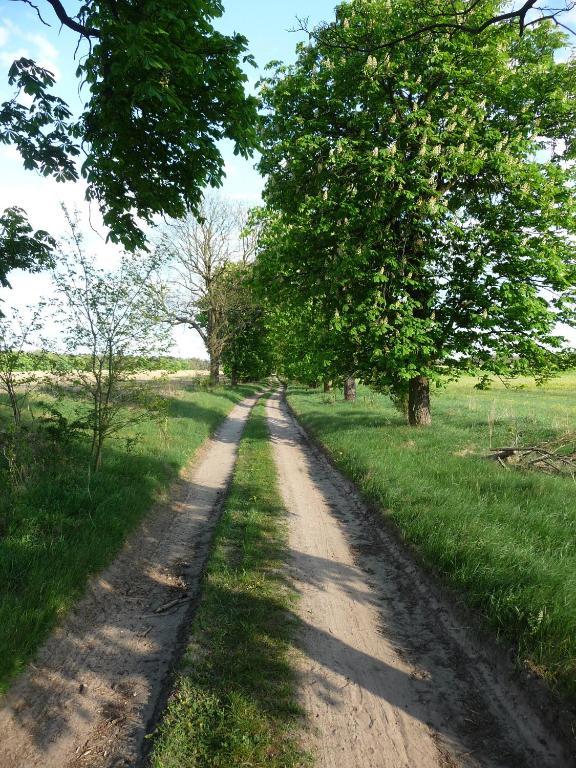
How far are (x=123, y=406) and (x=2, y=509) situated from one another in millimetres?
3319

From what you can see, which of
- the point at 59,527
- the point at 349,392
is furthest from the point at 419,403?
the point at 349,392

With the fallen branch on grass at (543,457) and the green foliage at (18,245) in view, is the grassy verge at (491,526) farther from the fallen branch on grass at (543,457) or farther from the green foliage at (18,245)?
the green foliage at (18,245)

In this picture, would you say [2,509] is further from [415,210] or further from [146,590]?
[415,210]

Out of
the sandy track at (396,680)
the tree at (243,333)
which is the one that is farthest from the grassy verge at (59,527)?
the tree at (243,333)

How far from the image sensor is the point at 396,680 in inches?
161

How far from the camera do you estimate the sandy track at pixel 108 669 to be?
3.42m

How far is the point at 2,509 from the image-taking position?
6.52m

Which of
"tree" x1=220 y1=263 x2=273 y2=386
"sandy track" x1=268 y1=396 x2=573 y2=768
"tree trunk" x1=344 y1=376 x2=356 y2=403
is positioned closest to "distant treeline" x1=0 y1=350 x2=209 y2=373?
"sandy track" x1=268 y1=396 x2=573 y2=768

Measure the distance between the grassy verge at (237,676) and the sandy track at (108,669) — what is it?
0.35 meters

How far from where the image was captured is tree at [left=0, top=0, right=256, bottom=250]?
4543 mm

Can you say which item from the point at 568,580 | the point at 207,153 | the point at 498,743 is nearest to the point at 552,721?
the point at 498,743

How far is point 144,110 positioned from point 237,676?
6327 millimetres

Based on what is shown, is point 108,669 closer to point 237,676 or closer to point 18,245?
point 237,676

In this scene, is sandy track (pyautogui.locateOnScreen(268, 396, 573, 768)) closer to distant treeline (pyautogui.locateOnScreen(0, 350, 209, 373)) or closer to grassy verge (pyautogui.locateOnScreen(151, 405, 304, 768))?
grassy verge (pyautogui.locateOnScreen(151, 405, 304, 768))
